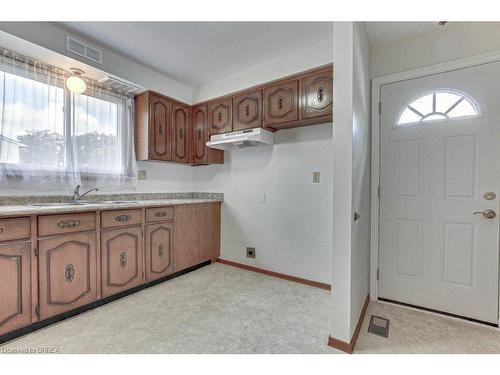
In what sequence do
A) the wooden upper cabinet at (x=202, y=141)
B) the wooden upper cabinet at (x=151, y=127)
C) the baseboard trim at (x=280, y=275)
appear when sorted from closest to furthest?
1. the baseboard trim at (x=280, y=275)
2. the wooden upper cabinet at (x=151, y=127)
3. the wooden upper cabinet at (x=202, y=141)

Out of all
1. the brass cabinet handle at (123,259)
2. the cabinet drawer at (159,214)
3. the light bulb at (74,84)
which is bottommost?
the brass cabinet handle at (123,259)

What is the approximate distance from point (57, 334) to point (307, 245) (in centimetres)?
227

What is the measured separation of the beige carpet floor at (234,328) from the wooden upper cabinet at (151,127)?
157 centimetres

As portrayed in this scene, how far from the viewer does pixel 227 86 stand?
3.06m

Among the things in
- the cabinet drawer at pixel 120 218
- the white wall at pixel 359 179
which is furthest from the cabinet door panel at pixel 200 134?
the white wall at pixel 359 179

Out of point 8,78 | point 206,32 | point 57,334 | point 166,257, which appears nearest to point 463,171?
point 206,32

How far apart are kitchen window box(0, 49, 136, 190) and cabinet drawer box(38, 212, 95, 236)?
0.62 m

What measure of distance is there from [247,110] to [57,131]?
1921 mm

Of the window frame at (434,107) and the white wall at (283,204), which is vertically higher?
the window frame at (434,107)

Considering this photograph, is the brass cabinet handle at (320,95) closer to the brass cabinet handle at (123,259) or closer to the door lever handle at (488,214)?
the door lever handle at (488,214)

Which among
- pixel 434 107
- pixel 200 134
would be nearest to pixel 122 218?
pixel 200 134

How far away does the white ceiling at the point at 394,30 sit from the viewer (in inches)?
74.5

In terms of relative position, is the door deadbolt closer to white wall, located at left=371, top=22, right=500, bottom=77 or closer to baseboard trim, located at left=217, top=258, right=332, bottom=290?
white wall, located at left=371, top=22, right=500, bottom=77

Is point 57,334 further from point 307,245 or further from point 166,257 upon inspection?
point 307,245
